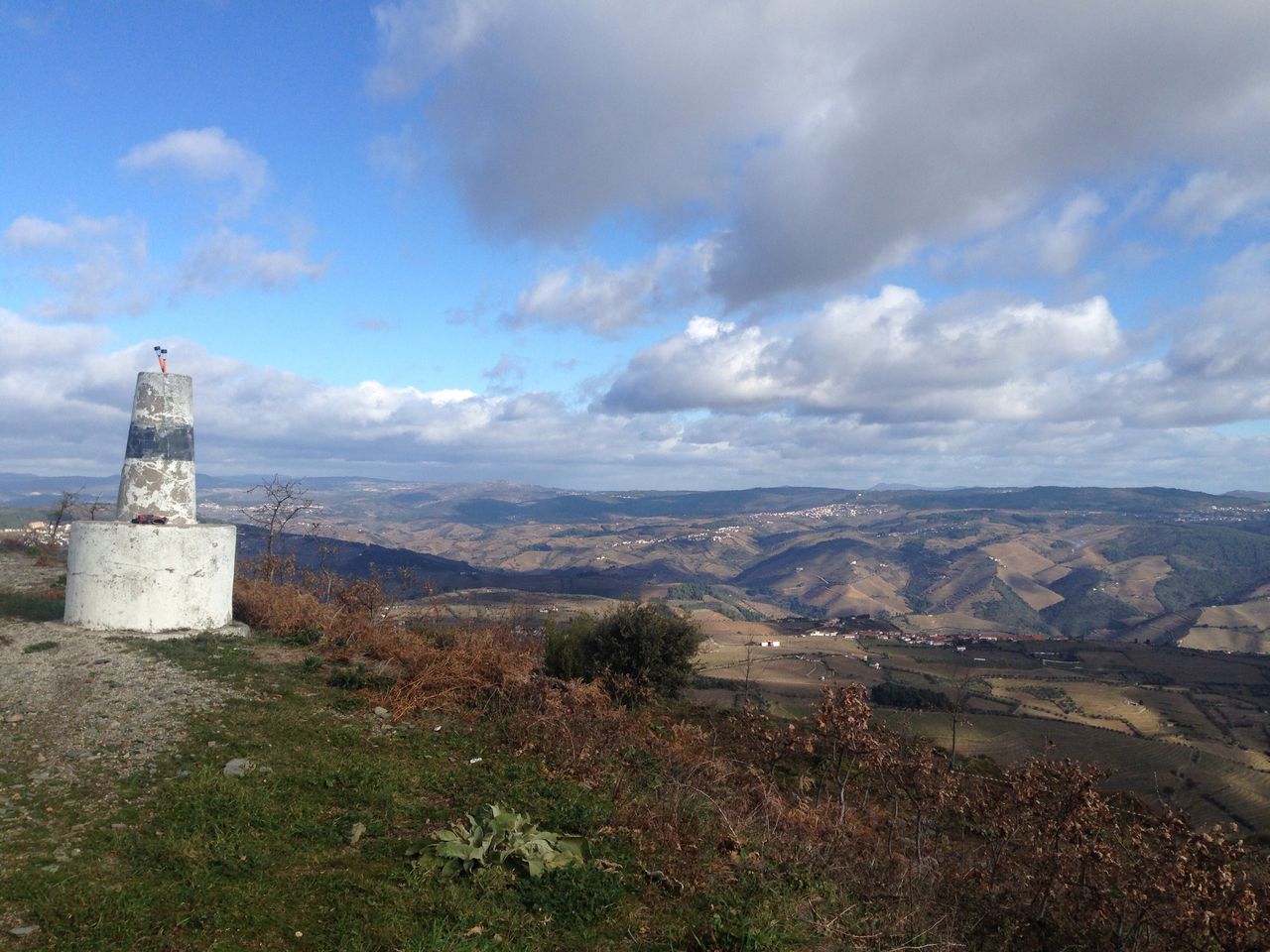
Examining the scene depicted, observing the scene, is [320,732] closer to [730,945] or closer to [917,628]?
[730,945]

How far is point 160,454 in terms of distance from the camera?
43.2ft

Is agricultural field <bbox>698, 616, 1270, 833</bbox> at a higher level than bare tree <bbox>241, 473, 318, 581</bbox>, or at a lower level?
lower

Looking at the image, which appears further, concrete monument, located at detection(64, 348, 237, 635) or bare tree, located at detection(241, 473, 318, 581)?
bare tree, located at detection(241, 473, 318, 581)

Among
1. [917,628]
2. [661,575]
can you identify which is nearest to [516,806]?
[917,628]

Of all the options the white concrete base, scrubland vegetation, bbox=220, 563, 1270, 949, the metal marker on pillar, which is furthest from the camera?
the metal marker on pillar

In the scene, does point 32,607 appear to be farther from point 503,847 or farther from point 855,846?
point 855,846

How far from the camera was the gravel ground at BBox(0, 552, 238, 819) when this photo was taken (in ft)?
23.3

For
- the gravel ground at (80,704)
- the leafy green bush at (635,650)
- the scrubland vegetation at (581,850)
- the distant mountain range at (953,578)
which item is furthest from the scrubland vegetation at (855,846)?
the distant mountain range at (953,578)

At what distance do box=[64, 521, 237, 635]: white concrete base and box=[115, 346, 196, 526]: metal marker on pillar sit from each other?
695 mm

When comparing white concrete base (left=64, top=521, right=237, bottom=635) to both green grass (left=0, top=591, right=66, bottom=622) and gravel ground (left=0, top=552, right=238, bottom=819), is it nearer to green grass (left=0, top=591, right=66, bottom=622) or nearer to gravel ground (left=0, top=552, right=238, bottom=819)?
gravel ground (left=0, top=552, right=238, bottom=819)

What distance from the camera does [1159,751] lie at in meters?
34.6

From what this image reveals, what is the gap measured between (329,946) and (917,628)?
373ft

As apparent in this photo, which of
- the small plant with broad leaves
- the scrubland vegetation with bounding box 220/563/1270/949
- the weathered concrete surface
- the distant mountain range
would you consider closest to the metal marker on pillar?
the weathered concrete surface

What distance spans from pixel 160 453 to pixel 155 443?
214 mm
